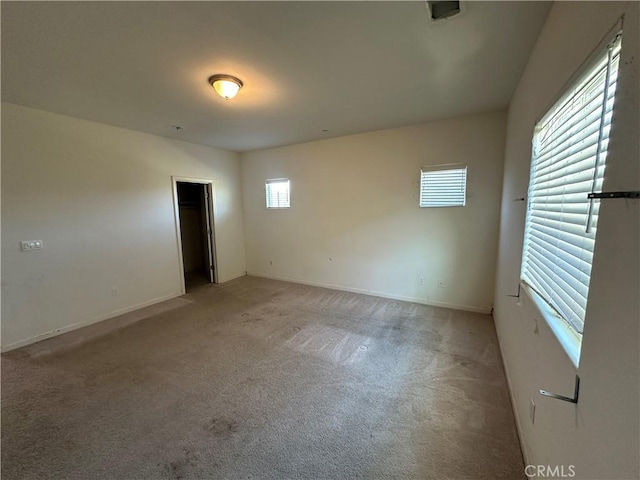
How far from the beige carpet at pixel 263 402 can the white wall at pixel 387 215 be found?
30.7 inches

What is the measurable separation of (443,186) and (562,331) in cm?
279

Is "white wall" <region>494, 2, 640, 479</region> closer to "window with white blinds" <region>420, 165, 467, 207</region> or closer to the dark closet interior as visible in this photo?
"window with white blinds" <region>420, 165, 467, 207</region>

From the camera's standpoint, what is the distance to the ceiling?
155 cm

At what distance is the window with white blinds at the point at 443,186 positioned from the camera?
350 centimetres

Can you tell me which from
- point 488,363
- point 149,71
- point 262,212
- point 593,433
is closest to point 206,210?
point 262,212

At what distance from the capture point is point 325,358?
257cm

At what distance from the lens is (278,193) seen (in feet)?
17.0

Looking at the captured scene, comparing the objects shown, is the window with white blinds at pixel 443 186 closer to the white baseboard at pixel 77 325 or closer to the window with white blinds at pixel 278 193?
the window with white blinds at pixel 278 193

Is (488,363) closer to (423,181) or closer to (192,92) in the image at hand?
(423,181)

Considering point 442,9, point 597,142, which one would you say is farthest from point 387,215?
point 597,142

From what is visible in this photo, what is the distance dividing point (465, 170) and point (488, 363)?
2368 mm
